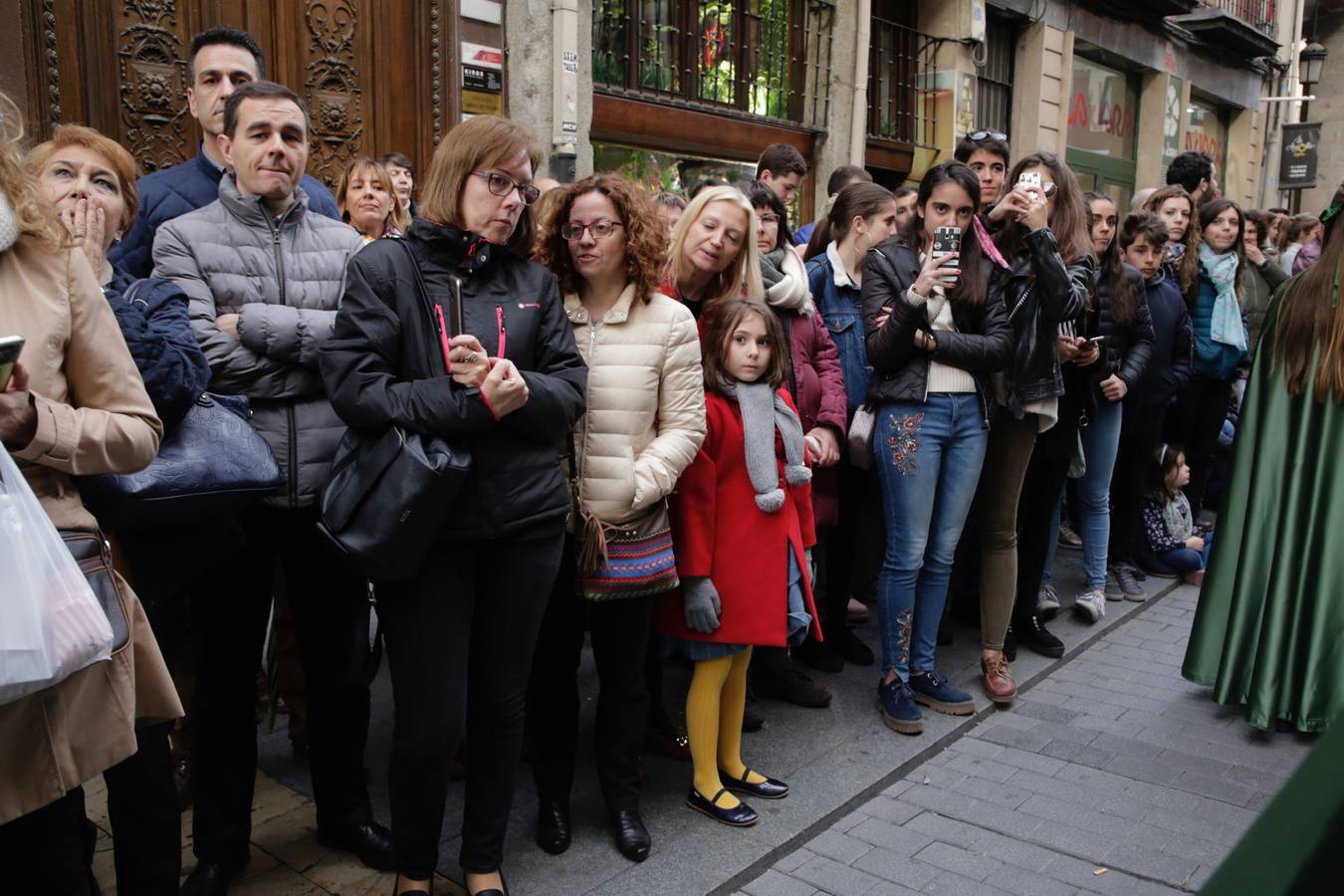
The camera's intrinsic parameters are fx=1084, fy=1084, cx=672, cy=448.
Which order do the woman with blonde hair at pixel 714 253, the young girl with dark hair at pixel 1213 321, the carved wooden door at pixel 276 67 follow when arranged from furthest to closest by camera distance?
the young girl with dark hair at pixel 1213 321
the carved wooden door at pixel 276 67
the woman with blonde hair at pixel 714 253

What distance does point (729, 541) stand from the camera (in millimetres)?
3623

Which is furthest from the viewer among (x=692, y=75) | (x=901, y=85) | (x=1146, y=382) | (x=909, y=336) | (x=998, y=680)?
(x=901, y=85)

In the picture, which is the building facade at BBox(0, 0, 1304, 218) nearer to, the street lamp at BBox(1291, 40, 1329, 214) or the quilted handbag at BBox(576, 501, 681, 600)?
the street lamp at BBox(1291, 40, 1329, 214)

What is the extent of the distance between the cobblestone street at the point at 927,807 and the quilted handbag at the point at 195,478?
1.24 m

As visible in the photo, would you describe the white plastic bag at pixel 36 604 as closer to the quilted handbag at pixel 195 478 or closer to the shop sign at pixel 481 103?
the quilted handbag at pixel 195 478

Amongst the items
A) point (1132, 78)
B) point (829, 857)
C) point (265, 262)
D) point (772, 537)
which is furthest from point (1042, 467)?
point (1132, 78)

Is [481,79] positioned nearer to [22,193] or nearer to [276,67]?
[276,67]

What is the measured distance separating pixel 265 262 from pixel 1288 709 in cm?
410

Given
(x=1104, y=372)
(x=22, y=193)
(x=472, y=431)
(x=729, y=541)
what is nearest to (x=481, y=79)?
(x=1104, y=372)

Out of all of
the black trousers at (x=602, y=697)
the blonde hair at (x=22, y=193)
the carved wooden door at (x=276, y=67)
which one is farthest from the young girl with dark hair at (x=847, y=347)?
the blonde hair at (x=22, y=193)

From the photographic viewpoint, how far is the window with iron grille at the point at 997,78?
13789 mm

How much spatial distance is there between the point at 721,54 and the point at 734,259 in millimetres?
7006

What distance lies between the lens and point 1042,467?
5.22 meters

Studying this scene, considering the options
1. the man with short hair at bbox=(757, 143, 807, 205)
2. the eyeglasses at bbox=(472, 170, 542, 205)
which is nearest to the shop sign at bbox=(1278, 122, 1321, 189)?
the man with short hair at bbox=(757, 143, 807, 205)
